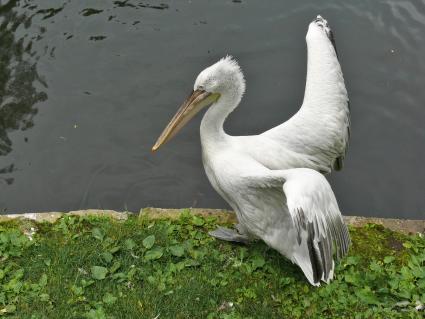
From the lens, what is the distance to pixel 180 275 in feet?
Result: 12.9

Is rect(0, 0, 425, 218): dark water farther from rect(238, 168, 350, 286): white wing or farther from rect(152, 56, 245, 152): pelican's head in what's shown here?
rect(238, 168, 350, 286): white wing

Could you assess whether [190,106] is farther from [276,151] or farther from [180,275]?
[180,275]

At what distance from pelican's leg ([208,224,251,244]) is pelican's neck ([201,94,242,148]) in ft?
2.29

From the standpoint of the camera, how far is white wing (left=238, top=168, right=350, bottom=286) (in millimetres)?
3107

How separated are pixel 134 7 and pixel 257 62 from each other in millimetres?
1881

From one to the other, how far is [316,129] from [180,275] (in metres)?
1.41

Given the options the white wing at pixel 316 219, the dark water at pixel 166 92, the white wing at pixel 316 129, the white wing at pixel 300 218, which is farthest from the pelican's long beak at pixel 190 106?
the dark water at pixel 166 92

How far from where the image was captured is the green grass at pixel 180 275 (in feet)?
12.1

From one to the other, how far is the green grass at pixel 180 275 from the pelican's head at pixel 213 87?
0.82 m

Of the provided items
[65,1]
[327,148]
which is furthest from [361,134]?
[65,1]

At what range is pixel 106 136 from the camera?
5875 millimetres

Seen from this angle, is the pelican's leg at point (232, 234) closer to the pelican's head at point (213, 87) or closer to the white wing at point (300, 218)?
the white wing at point (300, 218)

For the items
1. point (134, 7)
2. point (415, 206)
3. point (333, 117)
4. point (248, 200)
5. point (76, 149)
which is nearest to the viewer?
point (248, 200)

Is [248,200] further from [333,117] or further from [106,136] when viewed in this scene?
[106,136]
